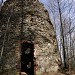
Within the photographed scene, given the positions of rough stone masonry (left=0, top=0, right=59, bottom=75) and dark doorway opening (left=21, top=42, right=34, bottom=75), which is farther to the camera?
dark doorway opening (left=21, top=42, right=34, bottom=75)

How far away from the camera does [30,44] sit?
33.1ft

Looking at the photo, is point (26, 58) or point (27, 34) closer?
point (27, 34)

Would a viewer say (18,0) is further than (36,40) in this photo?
Yes

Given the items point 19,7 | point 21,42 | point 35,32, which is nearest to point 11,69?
point 21,42

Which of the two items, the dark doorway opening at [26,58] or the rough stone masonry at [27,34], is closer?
the rough stone masonry at [27,34]

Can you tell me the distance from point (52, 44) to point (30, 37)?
1.44 metres

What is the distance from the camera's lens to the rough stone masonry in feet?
31.7

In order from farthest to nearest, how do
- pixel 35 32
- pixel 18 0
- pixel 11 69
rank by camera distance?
pixel 18 0 < pixel 35 32 < pixel 11 69

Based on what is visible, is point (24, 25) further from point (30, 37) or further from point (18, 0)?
point (18, 0)

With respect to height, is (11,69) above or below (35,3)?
below

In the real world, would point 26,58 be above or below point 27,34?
below

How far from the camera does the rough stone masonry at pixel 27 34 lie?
31.7 ft

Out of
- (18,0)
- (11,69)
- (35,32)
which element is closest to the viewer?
(11,69)

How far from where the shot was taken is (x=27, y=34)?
32.7 feet
